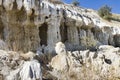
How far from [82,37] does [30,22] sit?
20.4 ft

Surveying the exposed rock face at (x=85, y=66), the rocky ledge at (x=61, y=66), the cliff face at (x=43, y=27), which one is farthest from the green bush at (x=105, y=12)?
the exposed rock face at (x=85, y=66)

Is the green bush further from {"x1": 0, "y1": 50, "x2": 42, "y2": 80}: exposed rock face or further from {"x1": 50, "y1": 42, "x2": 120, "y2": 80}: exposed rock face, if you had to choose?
{"x1": 0, "y1": 50, "x2": 42, "y2": 80}: exposed rock face

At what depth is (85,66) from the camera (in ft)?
63.8

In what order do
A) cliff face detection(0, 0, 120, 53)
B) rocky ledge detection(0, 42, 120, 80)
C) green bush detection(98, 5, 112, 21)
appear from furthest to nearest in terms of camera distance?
green bush detection(98, 5, 112, 21) < cliff face detection(0, 0, 120, 53) < rocky ledge detection(0, 42, 120, 80)

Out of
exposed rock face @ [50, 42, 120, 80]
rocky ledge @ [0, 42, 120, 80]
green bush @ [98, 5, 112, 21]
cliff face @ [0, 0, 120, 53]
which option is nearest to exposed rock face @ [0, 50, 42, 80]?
rocky ledge @ [0, 42, 120, 80]

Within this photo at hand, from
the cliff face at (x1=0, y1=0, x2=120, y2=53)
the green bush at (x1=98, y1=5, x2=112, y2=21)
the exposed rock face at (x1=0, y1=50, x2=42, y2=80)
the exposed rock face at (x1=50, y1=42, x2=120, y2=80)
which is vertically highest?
the green bush at (x1=98, y1=5, x2=112, y2=21)

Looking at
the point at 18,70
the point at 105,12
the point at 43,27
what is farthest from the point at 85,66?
the point at 105,12

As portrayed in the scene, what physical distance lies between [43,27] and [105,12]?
46.2 ft

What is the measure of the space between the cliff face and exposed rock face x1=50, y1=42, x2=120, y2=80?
2.77m

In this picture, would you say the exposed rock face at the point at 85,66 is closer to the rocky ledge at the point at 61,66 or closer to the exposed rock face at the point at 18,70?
the rocky ledge at the point at 61,66

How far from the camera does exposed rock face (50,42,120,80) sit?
17.6 m

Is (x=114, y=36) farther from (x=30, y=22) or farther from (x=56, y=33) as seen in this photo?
(x=30, y=22)

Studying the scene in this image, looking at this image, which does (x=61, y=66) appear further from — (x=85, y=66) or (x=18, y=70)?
(x=18, y=70)

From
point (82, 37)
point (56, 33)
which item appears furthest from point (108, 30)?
point (56, 33)
